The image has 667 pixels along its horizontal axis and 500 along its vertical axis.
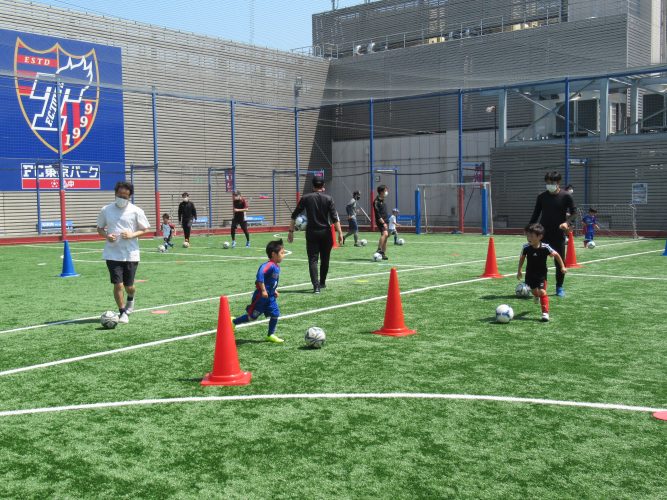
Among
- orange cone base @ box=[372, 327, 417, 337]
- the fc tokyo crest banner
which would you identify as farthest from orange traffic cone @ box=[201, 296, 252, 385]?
the fc tokyo crest banner

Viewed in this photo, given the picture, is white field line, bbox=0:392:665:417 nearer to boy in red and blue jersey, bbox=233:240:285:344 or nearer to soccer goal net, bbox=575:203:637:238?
boy in red and blue jersey, bbox=233:240:285:344

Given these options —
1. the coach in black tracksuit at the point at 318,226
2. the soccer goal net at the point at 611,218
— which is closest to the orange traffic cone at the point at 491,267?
the coach in black tracksuit at the point at 318,226

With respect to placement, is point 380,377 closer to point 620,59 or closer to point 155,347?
point 155,347

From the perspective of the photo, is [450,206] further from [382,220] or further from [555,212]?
[555,212]

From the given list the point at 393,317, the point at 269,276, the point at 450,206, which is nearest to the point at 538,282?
the point at 393,317

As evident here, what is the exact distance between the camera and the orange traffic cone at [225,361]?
6.75 m

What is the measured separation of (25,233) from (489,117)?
25.7 metres

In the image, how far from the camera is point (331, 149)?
48.5m

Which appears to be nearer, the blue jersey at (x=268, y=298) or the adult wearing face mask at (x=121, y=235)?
the blue jersey at (x=268, y=298)

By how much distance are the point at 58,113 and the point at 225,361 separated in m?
28.2

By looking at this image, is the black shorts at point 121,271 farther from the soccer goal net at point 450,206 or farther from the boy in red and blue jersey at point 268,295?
the soccer goal net at point 450,206

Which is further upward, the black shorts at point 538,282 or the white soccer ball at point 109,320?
the black shorts at point 538,282

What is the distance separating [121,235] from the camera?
1003 cm

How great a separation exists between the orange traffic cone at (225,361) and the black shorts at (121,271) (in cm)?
371
